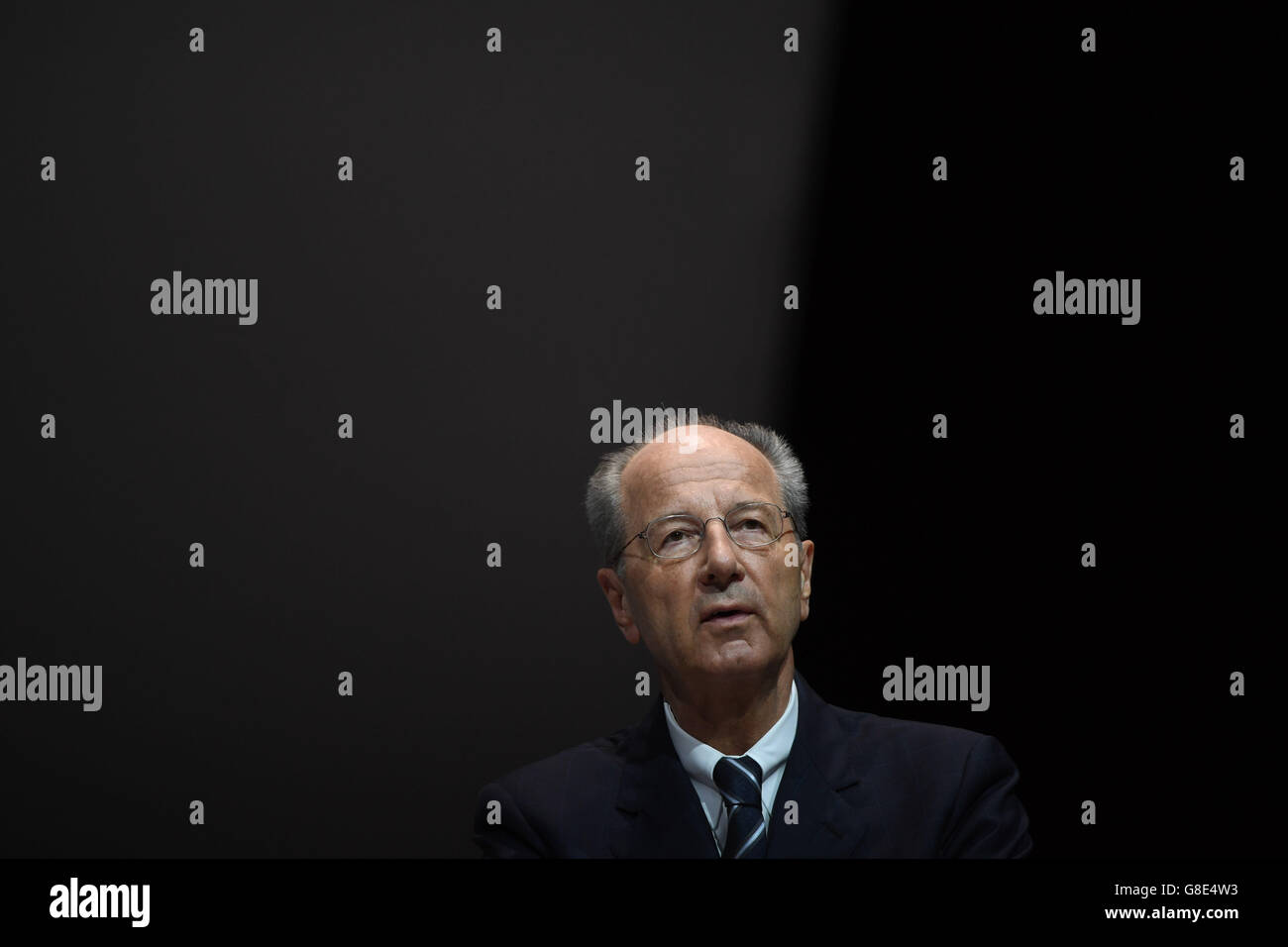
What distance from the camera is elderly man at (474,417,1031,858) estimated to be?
107 inches

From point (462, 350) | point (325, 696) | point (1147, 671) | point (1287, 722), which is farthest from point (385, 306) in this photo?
point (1287, 722)

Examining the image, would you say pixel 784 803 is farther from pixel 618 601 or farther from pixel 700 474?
pixel 700 474

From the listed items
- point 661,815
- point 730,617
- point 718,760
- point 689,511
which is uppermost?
point 689,511

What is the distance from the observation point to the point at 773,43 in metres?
3.36

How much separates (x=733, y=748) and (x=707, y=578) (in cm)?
41

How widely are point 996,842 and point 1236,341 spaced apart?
1.58 metres

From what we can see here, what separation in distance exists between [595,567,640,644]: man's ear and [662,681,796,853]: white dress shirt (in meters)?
0.26

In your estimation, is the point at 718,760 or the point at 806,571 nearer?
the point at 718,760

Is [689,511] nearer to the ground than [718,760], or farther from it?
farther from it

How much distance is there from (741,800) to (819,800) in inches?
6.9

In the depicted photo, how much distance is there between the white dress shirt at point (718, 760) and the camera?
277 cm

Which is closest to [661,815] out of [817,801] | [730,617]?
[817,801]

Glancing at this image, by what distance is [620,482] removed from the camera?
2930 mm

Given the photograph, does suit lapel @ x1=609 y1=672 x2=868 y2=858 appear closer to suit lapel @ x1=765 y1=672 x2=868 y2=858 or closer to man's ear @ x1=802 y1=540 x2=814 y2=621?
suit lapel @ x1=765 y1=672 x2=868 y2=858
